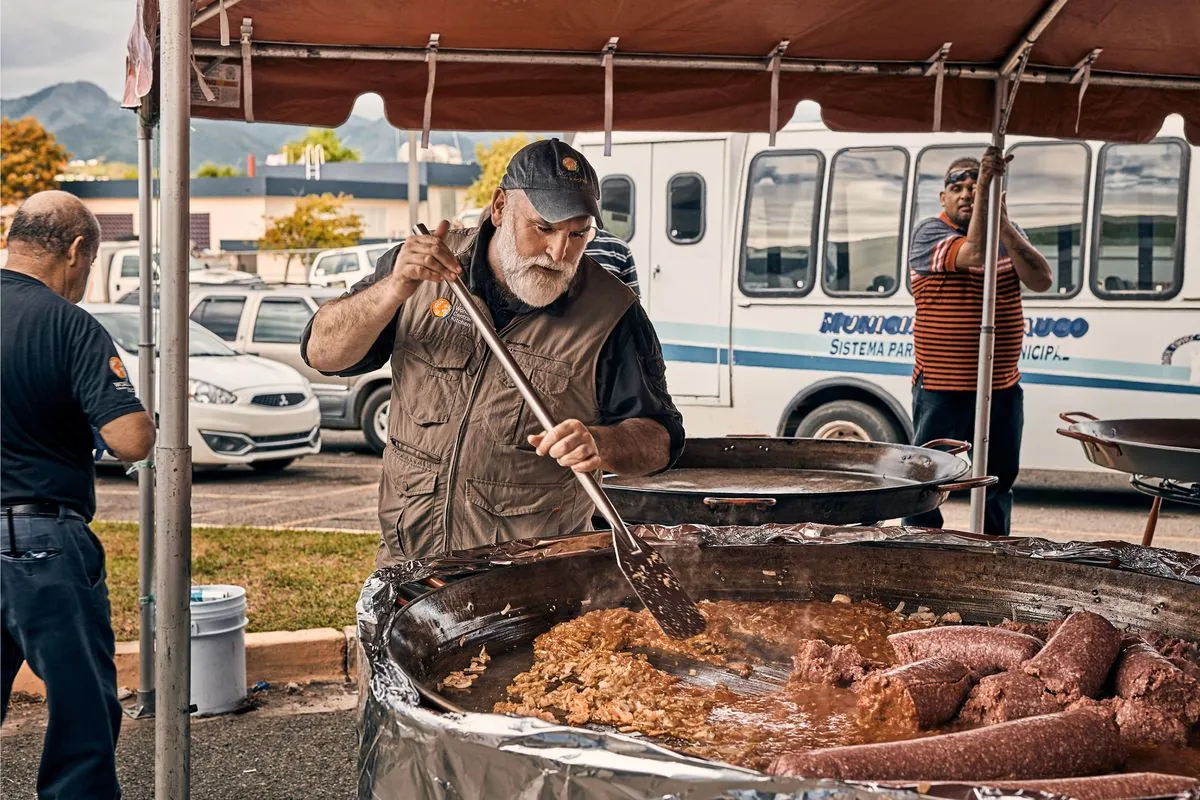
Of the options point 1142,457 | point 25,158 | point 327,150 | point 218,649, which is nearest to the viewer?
point 1142,457

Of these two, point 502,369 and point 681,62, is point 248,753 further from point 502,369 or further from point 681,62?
point 681,62

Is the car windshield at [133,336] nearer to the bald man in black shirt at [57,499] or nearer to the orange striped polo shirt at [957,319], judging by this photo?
the orange striped polo shirt at [957,319]

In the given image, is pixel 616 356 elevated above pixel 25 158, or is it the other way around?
pixel 25 158

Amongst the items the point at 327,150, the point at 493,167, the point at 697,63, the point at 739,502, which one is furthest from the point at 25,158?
the point at 327,150

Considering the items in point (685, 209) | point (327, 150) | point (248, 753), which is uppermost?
point (327, 150)

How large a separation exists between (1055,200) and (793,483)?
19.0 feet

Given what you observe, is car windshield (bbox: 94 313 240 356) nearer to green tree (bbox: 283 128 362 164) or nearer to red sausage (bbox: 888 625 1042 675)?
red sausage (bbox: 888 625 1042 675)

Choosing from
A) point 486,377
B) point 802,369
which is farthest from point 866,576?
point 802,369

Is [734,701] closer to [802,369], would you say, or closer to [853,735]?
[853,735]

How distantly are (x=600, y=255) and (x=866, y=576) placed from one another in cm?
324

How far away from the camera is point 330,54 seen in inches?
166

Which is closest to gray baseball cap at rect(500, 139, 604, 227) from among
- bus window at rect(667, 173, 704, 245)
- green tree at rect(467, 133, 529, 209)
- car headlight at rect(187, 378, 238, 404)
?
bus window at rect(667, 173, 704, 245)

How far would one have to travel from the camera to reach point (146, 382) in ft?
15.9

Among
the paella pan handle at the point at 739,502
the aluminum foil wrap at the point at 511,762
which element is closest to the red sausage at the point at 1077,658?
the aluminum foil wrap at the point at 511,762
